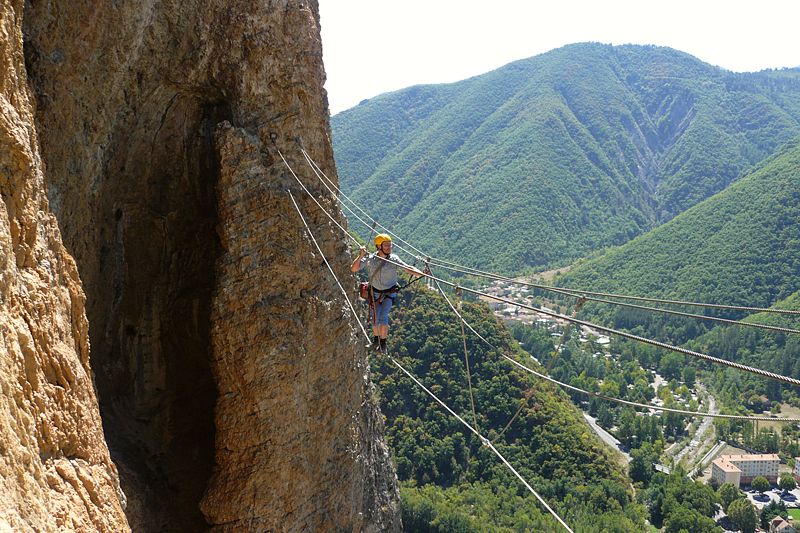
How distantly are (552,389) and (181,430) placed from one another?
36229 millimetres

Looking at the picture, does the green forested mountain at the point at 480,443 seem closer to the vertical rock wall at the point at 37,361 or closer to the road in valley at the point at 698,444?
the road in valley at the point at 698,444

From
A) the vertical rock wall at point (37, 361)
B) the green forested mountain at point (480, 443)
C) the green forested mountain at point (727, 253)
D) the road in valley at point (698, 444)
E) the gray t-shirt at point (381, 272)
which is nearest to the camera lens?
the vertical rock wall at point (37, 361)

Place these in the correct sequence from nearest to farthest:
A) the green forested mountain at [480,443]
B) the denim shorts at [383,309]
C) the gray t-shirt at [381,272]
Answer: the gray t-shirt at [381,272] < the denim shorts at [383,309] < the green forested mountain at [480,443]

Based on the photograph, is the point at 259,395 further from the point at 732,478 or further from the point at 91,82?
the point at 732,478

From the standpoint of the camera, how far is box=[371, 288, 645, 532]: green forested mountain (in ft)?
113

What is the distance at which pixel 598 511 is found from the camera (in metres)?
36.4

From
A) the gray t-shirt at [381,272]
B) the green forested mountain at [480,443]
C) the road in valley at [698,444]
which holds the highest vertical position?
the gray t-shirt at [381,272]

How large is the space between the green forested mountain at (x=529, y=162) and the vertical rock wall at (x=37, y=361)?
106762mm

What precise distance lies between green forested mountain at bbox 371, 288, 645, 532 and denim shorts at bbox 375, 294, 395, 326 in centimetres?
2296

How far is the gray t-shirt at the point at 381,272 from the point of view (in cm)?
1051

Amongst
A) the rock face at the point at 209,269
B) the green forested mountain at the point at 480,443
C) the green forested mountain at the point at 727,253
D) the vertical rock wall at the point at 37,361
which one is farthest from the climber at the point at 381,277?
the green forested mountain at the point at 727,253

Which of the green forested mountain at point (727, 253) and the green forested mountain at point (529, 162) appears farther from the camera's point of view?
the green forested mountain at point (529, 162)

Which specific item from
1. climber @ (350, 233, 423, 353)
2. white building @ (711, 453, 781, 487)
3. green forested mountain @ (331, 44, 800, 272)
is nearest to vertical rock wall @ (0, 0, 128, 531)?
climber @ (350, 233, 423, 353)

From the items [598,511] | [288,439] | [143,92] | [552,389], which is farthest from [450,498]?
[143,92]
